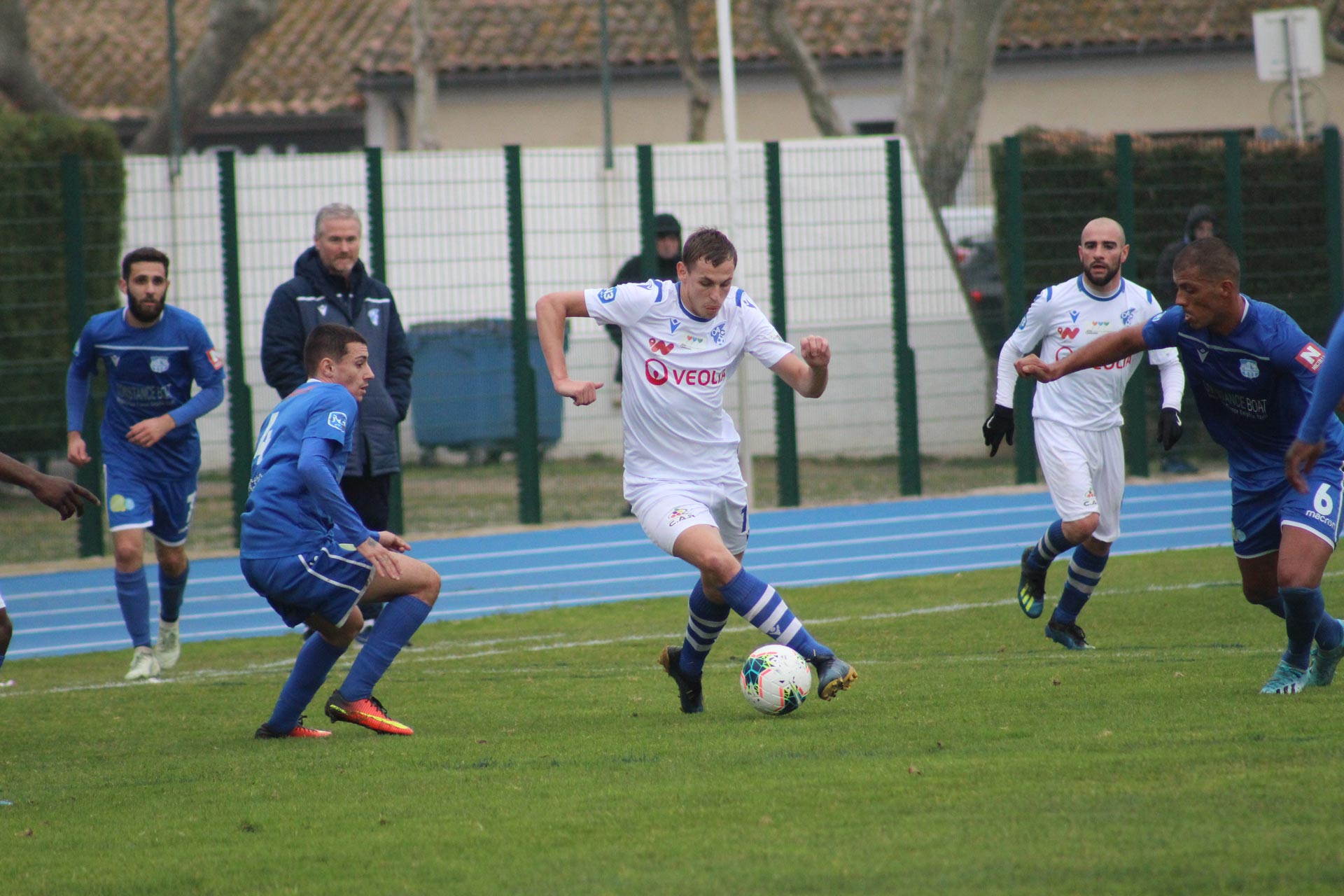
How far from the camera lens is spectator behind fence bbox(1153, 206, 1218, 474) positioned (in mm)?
15086

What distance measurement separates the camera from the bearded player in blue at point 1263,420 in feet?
21.3

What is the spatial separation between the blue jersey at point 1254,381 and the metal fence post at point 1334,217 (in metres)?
12.0

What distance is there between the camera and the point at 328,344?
6.89 meters

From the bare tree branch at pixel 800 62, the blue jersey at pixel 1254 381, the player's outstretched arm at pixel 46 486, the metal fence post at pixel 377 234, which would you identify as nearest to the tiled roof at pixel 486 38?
the bare tree branch at pixel 800 62

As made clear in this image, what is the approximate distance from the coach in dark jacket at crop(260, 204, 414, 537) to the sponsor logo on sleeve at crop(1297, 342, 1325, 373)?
4.92 metres

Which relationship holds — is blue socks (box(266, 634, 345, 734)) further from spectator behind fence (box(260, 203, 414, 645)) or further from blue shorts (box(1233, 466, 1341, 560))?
blue shorts (box(1233, 466, 1341, 560))

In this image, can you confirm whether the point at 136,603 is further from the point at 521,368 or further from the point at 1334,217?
the point at 1334,217

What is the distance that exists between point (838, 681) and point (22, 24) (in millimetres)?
17655

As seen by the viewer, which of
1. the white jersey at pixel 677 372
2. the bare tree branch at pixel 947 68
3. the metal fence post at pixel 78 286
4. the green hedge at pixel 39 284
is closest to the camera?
the white jersey at pixel 677 372

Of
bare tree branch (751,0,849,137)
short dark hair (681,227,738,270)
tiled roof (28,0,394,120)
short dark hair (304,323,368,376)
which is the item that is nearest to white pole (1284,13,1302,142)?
bare tree branch (751,0,849,137)

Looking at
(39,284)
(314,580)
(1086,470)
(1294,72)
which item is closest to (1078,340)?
(1086,470)

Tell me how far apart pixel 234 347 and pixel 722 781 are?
10.3 m

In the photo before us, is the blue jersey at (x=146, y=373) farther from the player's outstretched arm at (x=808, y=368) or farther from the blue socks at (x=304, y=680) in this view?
the player's outstretched arm at (x=808, y=368)

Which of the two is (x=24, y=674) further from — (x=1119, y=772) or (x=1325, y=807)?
(x=1325, y=807)
